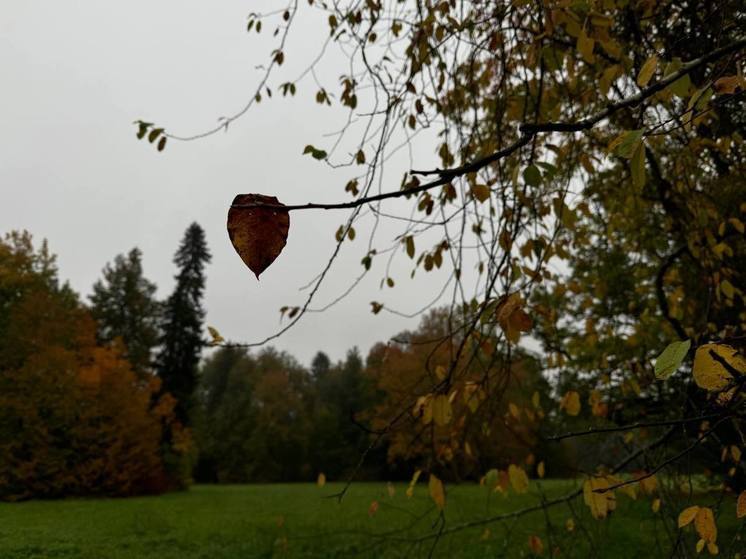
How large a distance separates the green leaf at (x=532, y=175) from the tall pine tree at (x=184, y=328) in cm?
2647

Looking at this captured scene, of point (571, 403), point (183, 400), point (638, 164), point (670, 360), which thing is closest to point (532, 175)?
point (638, 164)

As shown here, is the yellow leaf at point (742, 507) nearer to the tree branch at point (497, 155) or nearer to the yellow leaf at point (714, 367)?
the yellow leaf at point (714, 367)

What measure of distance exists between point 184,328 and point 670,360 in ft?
93.0

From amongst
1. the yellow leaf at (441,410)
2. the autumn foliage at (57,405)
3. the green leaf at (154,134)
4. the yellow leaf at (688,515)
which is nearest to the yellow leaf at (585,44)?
the yellow leaf at (441,410)

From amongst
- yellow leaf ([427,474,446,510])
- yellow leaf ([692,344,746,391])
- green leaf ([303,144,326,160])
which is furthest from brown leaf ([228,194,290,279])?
yellow leaf ([427,474,446,510])

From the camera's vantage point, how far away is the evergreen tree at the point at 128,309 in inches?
982

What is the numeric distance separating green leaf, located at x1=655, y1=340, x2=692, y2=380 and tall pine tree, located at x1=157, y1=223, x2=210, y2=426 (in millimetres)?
26668

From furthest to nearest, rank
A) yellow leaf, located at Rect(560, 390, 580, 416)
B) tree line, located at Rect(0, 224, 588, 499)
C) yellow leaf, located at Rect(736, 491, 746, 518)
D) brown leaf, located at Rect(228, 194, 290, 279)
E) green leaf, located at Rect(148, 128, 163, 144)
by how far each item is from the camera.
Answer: tree line, located at Rect(0, 224, 588, 499) → green leaf, located at Rect(148, 128, 163, 144) → yellow leaf, located at Rect(560, 390, 580, 416) → yellow leaf, located at Rect(736, 491, 746, 518) → brown leaf, located at Rect(228, 194, 290, 279)

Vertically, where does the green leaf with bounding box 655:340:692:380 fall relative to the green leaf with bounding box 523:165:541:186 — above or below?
below

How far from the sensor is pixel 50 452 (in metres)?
7.70

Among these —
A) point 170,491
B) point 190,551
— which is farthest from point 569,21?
point 170,491

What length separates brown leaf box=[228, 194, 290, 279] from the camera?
2.01 feet

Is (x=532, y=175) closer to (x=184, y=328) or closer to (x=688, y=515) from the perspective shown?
(x=688, y=515)

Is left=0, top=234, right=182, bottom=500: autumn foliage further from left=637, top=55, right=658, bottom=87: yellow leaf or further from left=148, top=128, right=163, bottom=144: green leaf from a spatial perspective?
left=637, top=55, right=658, bottom=87: yellow leaf
